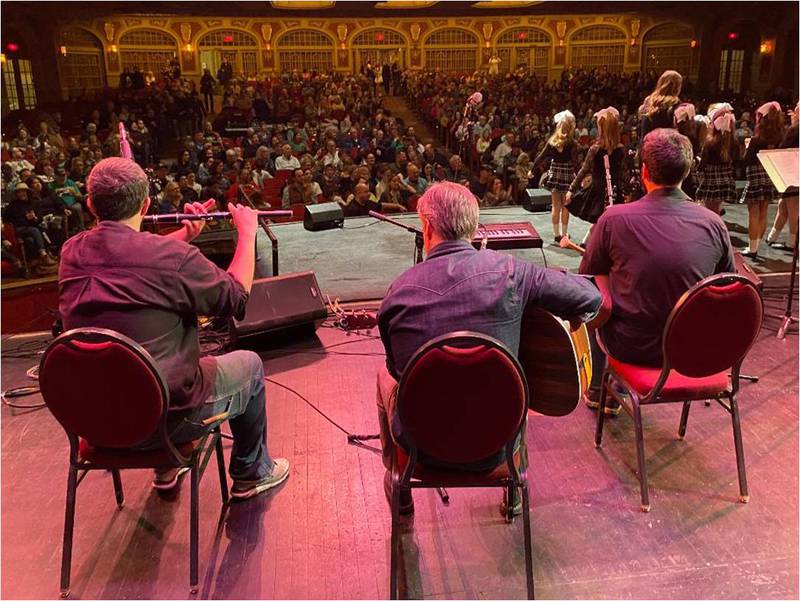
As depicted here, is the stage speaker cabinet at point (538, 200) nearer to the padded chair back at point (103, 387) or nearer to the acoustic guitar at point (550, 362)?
the acoustic guitar at point (550, 362)

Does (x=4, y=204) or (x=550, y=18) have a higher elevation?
(x=550, y=18)

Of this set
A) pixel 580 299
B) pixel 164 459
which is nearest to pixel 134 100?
pixel 164 459

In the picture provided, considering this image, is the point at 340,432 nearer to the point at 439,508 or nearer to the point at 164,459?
the point at 439,508

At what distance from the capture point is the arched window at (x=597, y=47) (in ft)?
26.6

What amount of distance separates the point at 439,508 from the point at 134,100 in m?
6.42

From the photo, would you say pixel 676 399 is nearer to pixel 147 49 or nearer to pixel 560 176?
pixel 560 176

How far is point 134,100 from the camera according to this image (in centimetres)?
715

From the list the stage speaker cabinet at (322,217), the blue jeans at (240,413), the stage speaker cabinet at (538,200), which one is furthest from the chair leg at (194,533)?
the stage speaker cabinet at (538,200)

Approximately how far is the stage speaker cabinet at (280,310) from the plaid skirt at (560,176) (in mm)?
2698

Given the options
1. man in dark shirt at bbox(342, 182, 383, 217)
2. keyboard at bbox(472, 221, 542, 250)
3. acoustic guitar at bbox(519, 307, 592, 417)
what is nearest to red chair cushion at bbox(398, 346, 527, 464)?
acoustic guitar at bbox(519, 307, 592, 417)

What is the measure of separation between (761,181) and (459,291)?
4567mm

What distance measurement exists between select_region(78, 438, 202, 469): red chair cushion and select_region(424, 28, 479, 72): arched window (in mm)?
6984

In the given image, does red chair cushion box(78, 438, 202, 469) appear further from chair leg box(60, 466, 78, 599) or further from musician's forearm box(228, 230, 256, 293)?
musician's forearm box(228, 230, 256, 293)

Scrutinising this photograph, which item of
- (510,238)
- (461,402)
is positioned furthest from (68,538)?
(510,238)
